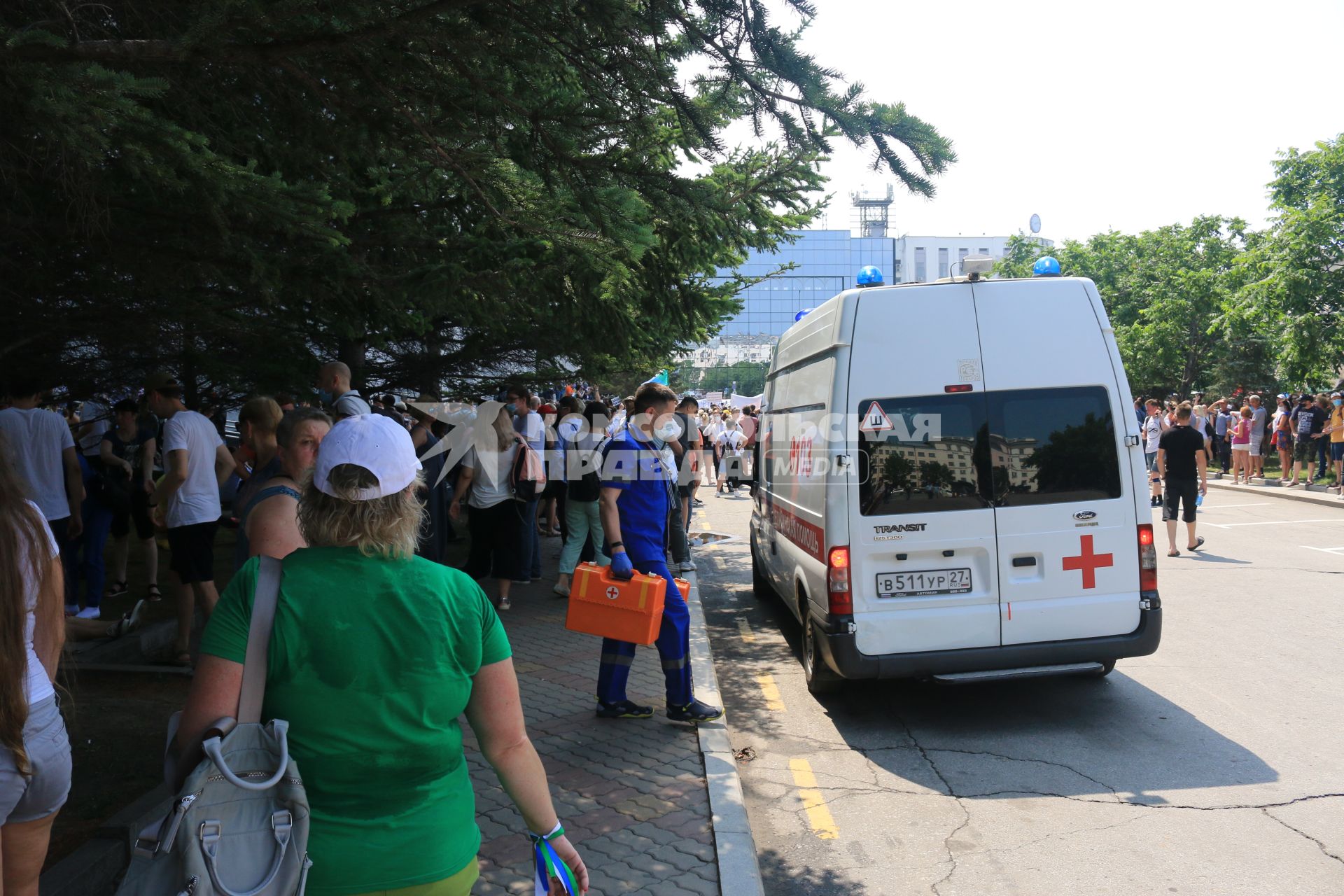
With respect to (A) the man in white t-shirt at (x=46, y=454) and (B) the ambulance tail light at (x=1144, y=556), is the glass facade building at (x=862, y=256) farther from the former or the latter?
(B) the ambulance tail light at (x=1144, y=556)

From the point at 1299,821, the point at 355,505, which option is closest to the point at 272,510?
the point at 355,505

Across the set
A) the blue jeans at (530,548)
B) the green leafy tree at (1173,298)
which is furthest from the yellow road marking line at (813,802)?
the green leafy tree at (1173,298)

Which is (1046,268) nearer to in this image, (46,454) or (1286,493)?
(46,454)

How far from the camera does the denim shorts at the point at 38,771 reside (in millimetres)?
2457

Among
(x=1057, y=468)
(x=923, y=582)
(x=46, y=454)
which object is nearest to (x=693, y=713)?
(x=923, y=582)

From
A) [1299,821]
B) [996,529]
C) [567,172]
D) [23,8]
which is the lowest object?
[1299,821]

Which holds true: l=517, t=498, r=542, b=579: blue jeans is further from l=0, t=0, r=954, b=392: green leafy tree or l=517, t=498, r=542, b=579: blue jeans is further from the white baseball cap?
the white baseball cap

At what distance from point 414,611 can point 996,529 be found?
4.54 meters

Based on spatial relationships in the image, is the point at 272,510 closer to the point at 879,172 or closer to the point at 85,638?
the point at 879,172

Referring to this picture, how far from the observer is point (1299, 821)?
4.62 m

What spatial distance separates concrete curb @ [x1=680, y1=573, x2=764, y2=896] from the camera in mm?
4035

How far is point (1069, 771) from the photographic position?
5387 mm

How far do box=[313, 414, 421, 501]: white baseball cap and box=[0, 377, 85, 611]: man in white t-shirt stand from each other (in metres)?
6.08

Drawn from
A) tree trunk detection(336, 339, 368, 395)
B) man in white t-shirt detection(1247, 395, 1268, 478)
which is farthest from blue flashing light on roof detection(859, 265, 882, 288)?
man in white t-shirt detection(1247, 395, 1268, 478)
